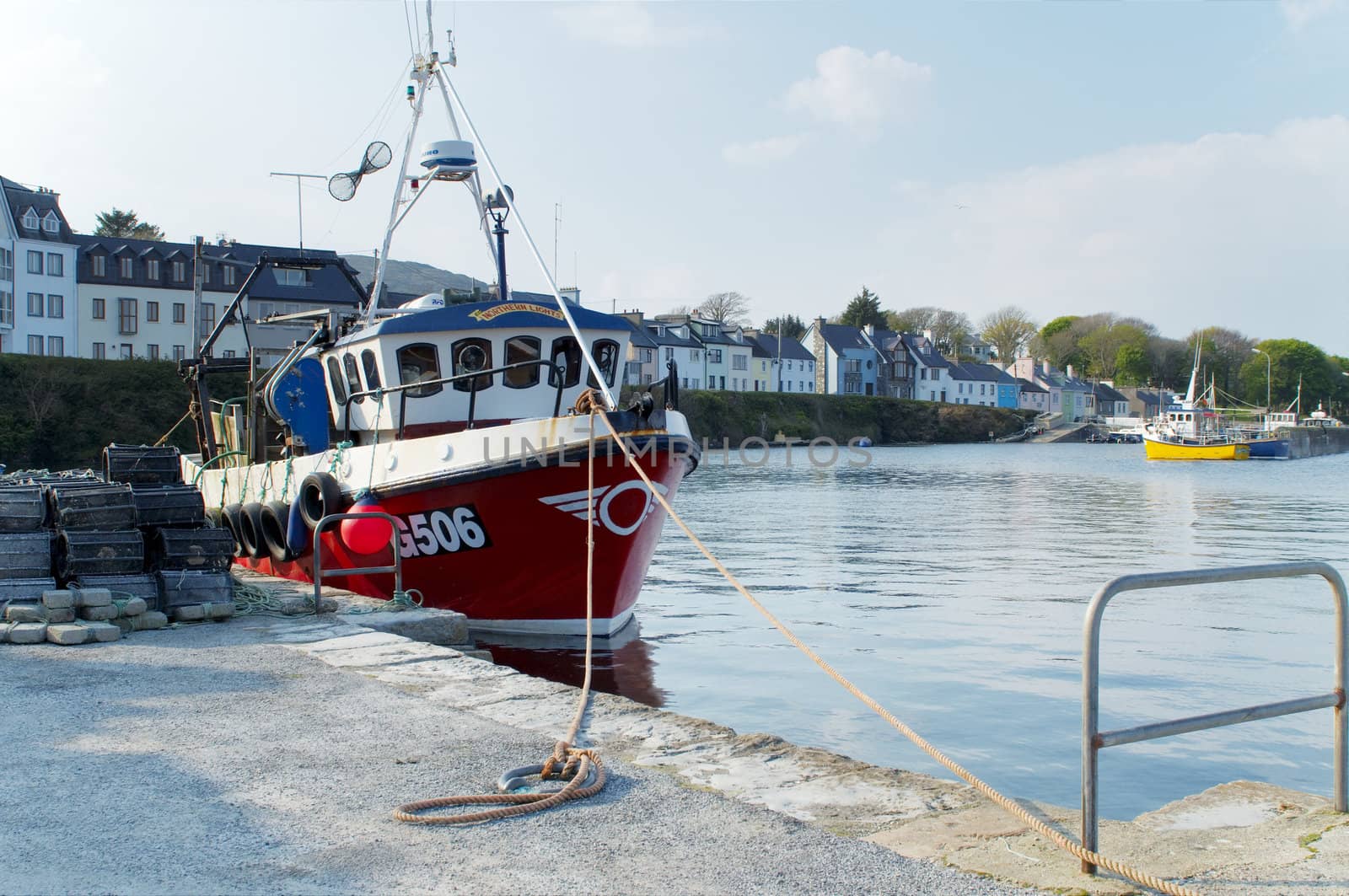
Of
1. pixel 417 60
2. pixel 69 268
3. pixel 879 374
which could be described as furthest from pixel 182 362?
pixel 879 374

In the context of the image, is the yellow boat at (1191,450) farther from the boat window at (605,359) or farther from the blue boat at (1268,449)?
the boat window at (605,359)

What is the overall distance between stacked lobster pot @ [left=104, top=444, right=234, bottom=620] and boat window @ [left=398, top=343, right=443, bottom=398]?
3.14 m

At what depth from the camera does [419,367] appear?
41.1 ft

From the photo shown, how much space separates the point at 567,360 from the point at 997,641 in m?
5.52

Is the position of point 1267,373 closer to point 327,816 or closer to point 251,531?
point 251,531

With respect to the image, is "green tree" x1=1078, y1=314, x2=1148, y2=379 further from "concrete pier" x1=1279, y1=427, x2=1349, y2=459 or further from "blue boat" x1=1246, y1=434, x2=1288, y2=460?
"blue boat" x1=1246, y1=434, x2=1288, y2=460

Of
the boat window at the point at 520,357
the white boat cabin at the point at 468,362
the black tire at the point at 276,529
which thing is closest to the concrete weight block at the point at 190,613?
the white boat cabin at the point at 468,362

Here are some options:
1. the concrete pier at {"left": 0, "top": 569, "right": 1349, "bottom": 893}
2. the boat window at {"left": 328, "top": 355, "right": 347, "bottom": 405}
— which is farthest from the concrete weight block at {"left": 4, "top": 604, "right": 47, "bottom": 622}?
the boat window at {"left": 328, "top": 355, "right": 347, "bottom": 405}

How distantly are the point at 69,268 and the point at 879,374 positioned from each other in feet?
227

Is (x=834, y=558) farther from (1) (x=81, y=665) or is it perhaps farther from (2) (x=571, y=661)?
(1) (x=81, y=665)

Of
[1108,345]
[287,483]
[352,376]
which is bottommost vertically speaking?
[287,483]

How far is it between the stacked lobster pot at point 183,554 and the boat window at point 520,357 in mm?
3806

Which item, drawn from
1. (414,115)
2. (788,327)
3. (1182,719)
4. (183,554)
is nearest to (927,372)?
(788,327)

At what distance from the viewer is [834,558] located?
20.2m
